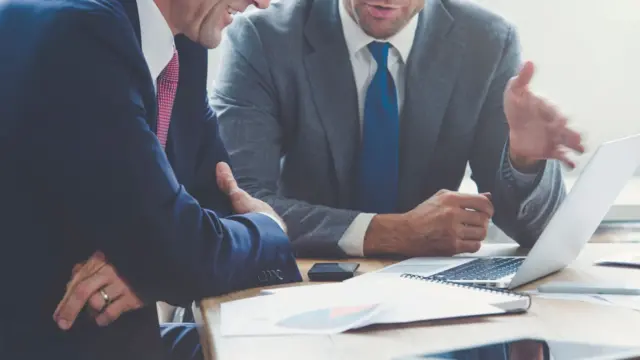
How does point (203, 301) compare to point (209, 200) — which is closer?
point (203, 301)

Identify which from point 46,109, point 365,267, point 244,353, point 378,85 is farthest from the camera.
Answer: point 378,85

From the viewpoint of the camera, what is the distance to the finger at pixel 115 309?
1165mm

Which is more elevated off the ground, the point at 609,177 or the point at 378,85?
the point at 609,177

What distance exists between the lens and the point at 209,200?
1.60m

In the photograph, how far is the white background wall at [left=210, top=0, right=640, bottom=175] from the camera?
8.58 feet

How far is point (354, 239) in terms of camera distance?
5.26 ft

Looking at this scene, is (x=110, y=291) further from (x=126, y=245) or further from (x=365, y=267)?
(x=365, y=267)

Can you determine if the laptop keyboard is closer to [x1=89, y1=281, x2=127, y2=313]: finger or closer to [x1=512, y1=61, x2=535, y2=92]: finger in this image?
[x1=512, y1=61, x2=535, y2=92]: finger

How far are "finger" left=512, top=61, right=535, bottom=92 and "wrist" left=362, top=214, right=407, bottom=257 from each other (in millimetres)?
312

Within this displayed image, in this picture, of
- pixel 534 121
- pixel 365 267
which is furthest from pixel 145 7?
pixel 534 121

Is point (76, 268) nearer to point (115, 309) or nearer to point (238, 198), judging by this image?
point (115, 309)

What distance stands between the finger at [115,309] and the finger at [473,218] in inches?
25.6

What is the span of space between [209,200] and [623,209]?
4.99 ft

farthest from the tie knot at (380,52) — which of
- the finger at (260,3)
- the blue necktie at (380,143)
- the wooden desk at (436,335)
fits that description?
the wooden desk at (436,335)
